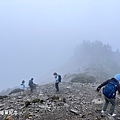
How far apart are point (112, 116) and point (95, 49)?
12576cm

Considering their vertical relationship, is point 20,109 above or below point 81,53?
below

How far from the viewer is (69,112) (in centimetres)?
1302

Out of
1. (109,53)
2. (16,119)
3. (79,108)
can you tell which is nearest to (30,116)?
(16,119)

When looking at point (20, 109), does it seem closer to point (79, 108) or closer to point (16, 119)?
point (16, 119)

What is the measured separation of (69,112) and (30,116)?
198cm

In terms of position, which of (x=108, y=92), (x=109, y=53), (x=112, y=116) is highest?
(x=109, y=53)

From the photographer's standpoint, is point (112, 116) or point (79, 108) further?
point (79, 108)

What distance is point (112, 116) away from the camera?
12141 millimetres

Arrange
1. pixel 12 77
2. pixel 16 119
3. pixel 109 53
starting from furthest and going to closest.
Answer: pixel 12 77, pixel 109 53, pixel 16 119

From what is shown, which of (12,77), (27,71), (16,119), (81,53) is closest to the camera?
(16,119)

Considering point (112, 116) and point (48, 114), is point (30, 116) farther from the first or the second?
point (112, 116)

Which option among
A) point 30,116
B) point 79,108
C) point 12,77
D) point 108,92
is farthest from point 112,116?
point 12,77

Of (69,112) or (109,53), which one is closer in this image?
(69,112)

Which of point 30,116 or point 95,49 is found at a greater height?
point 95,49
